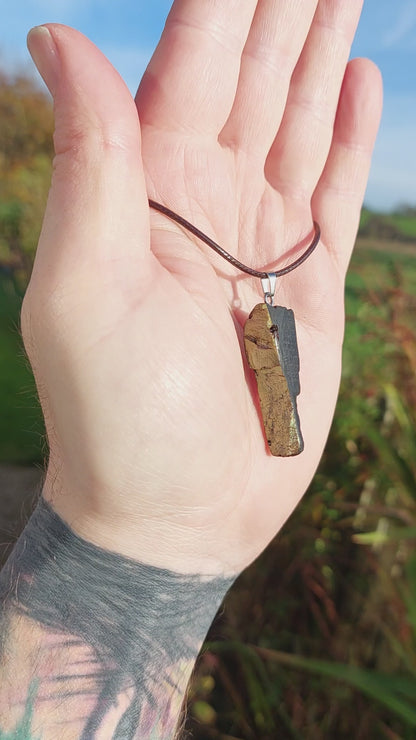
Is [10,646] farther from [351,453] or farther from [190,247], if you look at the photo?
[351,453]

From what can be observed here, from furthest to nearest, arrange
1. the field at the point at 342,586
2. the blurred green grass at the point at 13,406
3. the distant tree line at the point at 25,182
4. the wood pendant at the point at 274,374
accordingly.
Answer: the blurred green grass at the point at 13,406
the distant tree line at the point at 25,182
the field at the point at 342,586
the wood pendant at the point at 274,374

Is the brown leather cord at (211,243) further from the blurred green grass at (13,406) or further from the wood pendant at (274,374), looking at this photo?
the blurred green grass at (13,406)

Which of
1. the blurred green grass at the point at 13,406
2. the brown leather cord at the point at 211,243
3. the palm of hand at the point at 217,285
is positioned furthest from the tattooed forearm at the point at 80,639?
the blurred green grass at the point at 13,406

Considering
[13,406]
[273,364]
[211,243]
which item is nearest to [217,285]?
[211,243]

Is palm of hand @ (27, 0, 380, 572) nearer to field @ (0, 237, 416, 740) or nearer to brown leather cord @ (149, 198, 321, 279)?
brown leather cord @ (149, 198, 321, 279)

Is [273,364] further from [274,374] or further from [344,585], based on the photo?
[344,585]

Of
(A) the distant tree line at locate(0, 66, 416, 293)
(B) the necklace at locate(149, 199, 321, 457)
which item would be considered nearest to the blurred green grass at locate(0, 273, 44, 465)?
(A) the distant tree line at locate(0, 66, 416, 293)

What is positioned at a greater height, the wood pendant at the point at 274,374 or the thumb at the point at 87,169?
the thumb at the point at 87,169
